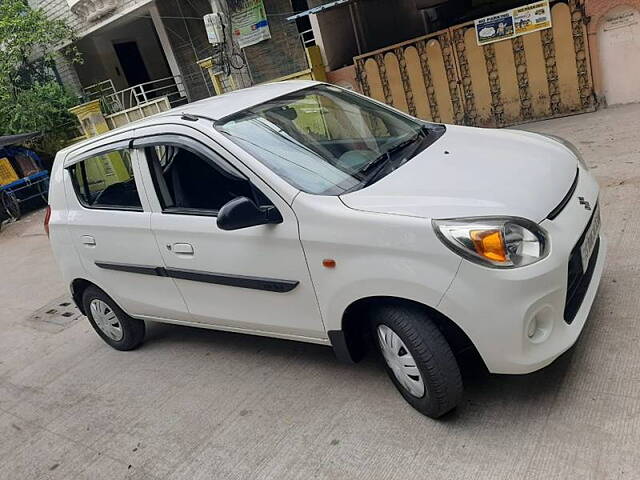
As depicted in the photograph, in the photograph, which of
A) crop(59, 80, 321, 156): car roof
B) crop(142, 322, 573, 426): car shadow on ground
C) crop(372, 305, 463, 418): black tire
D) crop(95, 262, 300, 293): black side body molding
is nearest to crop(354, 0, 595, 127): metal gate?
crop(59, 80, 321, 156): car roof

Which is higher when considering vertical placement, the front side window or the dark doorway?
the dark doorway

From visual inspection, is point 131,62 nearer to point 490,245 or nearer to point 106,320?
point 106,320

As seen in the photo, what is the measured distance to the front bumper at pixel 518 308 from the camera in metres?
2.40

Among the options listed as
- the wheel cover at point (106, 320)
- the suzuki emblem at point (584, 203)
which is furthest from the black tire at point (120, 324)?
the suzuki emblem at point (584, 203)

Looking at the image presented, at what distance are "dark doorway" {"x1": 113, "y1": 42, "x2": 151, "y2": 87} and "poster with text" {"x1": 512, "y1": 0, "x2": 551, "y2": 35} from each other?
42.4 feet

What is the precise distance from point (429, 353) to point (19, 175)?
41.8 feet

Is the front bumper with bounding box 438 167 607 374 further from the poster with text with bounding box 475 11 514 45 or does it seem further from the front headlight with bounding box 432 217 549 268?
the poster with text with bounding box 475 11 514 45

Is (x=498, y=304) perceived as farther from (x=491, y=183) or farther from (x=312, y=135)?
(x=312, y=135)

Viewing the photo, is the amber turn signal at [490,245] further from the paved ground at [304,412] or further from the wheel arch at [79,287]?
the wheel arch at [79,287]

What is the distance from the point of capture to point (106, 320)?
4586 mm

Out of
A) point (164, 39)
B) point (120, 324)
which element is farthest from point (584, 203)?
point (164, 39)

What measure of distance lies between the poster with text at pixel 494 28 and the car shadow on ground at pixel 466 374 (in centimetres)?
575

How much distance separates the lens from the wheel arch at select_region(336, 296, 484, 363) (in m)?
2.68

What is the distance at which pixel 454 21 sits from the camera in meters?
13.1
